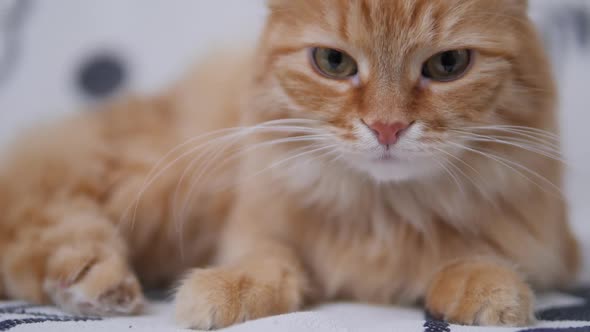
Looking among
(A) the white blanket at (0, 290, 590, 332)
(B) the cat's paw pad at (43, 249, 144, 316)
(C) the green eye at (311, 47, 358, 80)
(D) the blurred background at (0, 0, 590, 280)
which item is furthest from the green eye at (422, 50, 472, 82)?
(D) the blurred background at (0, 0, 590, 280)

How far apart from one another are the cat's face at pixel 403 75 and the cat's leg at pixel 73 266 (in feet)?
1.66

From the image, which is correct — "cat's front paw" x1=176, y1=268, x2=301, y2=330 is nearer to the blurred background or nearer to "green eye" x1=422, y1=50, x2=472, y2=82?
"green eye" x1=422, y1=50, x2=472, y2=82

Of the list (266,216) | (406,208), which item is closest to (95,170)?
(266,216)

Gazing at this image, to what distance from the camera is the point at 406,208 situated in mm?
1381

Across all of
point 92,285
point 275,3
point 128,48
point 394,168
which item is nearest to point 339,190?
point 394,168

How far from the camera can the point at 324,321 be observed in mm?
1135

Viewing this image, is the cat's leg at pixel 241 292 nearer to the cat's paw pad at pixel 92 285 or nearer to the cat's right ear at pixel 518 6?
the cat's paw pad at pixel 92 285

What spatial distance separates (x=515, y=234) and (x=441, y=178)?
0.21 meters

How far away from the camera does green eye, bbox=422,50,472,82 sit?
1229mm

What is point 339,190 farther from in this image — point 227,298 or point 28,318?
point 28,318

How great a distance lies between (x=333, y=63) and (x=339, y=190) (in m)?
0.27

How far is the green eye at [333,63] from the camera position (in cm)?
126

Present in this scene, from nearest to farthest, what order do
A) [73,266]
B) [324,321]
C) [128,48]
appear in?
[324,321] < [73,266] < [128,48]

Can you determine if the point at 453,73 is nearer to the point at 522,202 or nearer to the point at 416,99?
the point at 416,99
